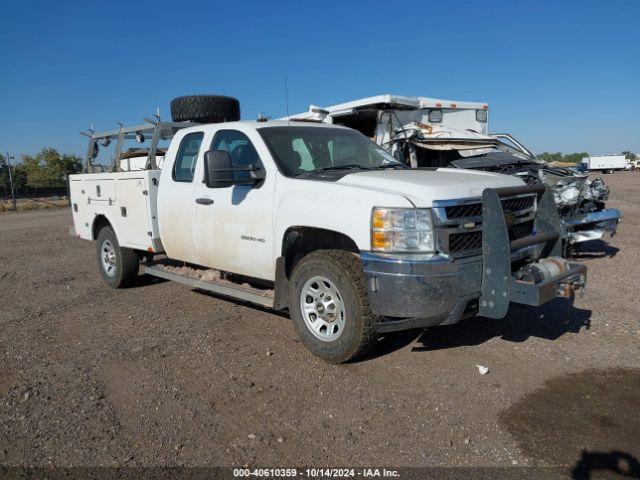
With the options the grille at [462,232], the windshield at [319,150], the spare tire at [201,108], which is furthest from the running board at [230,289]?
the spare tire at [201,108]

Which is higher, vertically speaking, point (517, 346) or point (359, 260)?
point (359, 260)

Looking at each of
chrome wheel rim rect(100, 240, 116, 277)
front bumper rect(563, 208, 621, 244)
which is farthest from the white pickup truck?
front bumper rect(563, 208, 621, 244)

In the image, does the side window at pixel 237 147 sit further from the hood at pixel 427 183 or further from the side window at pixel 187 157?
the hood at pixel 427 183

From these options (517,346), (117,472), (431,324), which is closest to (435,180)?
(431,324)

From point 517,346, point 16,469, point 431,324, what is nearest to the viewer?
point 16,469

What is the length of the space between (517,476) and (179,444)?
6.53ft

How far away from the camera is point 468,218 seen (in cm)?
393

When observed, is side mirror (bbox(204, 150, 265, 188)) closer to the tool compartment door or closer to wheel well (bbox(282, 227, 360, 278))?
wheel well (bbox(282, 227, 360, 278))

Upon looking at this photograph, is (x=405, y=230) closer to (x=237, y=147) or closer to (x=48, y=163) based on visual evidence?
(x=237, y=147)

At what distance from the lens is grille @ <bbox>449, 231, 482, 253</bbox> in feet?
12.5

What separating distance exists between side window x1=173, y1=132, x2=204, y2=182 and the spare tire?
1757 mm

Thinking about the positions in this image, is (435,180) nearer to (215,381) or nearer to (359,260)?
(359,260)

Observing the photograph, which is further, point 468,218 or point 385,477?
point 468,218

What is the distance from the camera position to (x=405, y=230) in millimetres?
3721
